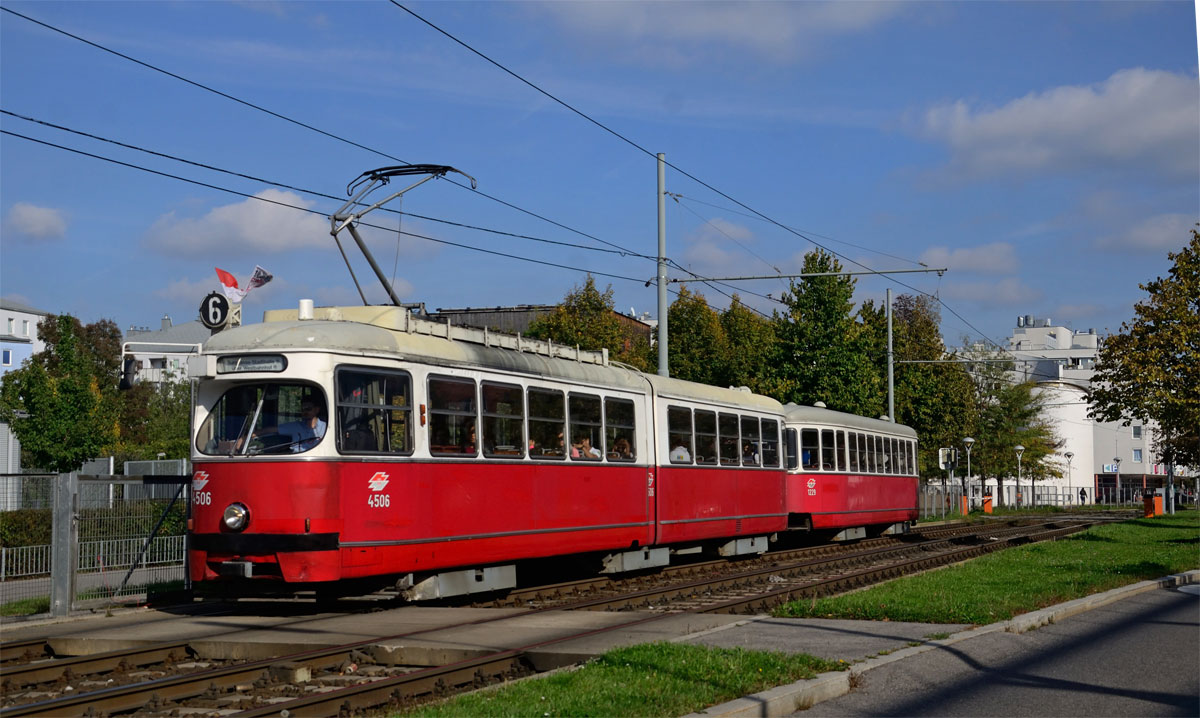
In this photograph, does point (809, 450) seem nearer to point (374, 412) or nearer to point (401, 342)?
point (401, 342)

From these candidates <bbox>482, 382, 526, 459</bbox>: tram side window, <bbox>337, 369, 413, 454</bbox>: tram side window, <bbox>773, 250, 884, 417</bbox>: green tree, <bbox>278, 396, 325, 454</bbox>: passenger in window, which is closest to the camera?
<bbox>278, 396, 325, 454</bbox>: passenger in window

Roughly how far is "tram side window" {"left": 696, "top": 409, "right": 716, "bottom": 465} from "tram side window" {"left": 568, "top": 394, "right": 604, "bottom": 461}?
3688mm

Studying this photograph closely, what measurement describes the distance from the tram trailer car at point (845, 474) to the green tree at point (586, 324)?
1909 cm

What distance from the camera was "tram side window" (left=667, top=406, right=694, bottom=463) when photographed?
21.4 meters

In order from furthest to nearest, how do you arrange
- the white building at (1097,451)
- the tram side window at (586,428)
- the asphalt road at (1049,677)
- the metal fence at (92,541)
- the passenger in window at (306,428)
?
1. the white building at (1097,451)
2. the tram side window at (586,428)
3. the metal fence at (92,541)
4. the passenger in window at (306,428)
5. the asphalt road at (1049,677)

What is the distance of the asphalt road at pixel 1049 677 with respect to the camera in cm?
909

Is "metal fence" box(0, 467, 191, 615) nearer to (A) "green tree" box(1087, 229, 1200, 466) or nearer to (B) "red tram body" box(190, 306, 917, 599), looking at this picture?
(B) "red tram body" box(190, 306, 917, 599)

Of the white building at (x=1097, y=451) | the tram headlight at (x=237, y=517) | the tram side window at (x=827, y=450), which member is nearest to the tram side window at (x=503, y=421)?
the tram headlight at (x=237, y=517)

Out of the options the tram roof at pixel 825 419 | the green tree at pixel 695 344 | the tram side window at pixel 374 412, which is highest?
the green tree at pixel 695 344

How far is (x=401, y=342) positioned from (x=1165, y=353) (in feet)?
64.3

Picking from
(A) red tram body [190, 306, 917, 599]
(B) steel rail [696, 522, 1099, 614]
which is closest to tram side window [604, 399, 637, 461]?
(A) red tram body [190, 306, 917, 599]

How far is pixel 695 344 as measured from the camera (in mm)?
60469

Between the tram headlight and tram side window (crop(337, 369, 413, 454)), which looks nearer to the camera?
the tram headlight

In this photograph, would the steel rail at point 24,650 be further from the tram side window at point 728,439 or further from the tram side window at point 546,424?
the tram side window at point 728,439
